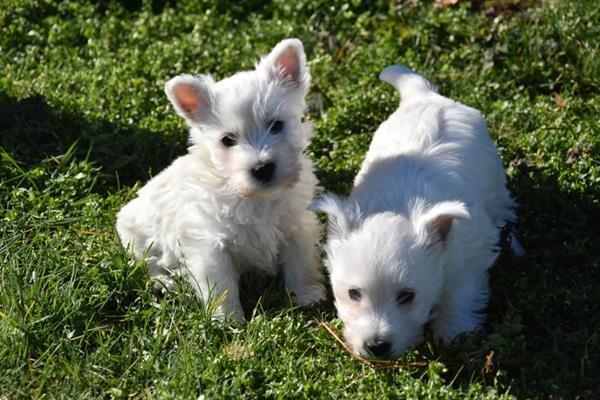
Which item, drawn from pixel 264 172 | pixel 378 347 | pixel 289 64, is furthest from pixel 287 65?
pixel 378 347

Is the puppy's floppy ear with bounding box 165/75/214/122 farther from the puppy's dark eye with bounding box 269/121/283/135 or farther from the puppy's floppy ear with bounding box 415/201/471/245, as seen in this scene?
the puppy's floppy ear with bounding box 415/201/471/245

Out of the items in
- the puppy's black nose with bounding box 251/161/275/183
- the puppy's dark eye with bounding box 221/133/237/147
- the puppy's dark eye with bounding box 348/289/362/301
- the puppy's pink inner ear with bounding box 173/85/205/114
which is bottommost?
the puppy's dark eye with bounding box 348/289/362/301

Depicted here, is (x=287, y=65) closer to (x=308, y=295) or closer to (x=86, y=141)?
(x=308, y=295)

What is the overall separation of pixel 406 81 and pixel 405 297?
2.03 meters

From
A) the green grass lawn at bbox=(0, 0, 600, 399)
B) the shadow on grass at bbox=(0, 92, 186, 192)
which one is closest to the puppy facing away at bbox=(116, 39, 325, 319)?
the green grass lawn at bbox=(0, 0, 600, 399)

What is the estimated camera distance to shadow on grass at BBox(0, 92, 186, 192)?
5.87 metres

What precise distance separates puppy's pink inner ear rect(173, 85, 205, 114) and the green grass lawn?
2.97ft

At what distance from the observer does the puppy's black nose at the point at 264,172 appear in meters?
4.41

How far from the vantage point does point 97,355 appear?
4242 millimetres

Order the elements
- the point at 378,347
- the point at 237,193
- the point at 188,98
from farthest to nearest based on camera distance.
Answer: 1. the point at 188,98
2. the point at 237,193
3. the point at 378,347

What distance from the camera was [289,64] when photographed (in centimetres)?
481

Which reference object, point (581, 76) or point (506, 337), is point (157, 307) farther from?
point (581, 76)

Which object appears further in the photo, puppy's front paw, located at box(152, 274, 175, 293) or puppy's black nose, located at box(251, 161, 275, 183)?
puppy's front paw, located at box(152, 274, 175, 293)

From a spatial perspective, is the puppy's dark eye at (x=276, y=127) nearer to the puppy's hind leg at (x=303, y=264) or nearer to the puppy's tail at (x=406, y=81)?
the puppy's hind leg at (x=303, y=264)
